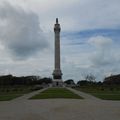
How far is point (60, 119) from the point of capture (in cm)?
1639

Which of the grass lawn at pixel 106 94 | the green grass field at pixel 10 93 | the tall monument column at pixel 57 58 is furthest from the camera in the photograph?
the tall monument column at pixel 57 58

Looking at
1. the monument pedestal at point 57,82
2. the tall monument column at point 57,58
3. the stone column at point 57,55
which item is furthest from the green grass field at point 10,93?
the stone column at point 57,55

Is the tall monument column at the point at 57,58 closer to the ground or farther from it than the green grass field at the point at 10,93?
farther from it

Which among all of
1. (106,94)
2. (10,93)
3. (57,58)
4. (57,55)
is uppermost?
(57,55)

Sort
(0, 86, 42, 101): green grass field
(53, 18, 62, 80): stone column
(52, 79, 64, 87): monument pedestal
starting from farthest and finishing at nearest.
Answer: (53, 18, 62, 80): stone column → (52, 79, 64, 87): monument pedestal → (0, 86, 42, 101): green grass field

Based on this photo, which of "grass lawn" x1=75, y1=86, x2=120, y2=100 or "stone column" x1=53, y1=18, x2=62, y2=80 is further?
"stone column" x1=53, y1=18, x2=62, y2=80

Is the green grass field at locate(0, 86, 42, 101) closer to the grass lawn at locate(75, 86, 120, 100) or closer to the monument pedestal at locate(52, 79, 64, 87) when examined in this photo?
the grass lawn at locate(75, 86, 120, 100)

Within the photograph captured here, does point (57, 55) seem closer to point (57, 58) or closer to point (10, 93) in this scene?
point (57, 58)

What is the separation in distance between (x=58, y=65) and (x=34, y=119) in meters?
133

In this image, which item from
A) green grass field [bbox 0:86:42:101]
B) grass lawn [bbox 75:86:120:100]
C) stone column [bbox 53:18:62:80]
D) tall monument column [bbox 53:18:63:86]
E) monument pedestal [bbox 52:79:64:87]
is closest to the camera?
grass lawn [bbox 75:86:120:100]

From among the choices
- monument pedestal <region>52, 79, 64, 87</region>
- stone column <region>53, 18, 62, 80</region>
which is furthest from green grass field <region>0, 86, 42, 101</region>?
stone column <region>53, 18, 62, 80</region>

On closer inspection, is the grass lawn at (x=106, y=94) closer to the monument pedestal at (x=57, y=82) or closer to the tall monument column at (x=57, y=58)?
the monument pedestal at (x=57, y=82)

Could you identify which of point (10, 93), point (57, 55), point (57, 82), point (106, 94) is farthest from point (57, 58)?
point (106, 94)

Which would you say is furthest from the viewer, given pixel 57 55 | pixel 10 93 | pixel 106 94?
pixel 57 55
